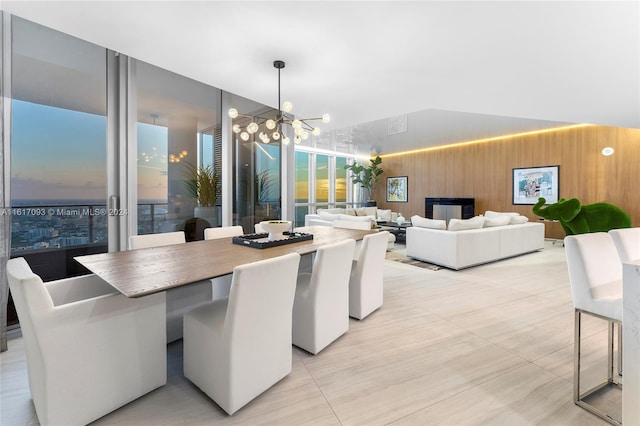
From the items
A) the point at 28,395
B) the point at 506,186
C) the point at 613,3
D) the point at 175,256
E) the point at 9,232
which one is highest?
the point at 613,3

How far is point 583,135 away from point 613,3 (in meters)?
6.36

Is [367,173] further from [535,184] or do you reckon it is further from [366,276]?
[366,276]

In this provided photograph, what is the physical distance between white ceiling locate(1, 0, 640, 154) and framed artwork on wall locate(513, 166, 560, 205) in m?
3.68

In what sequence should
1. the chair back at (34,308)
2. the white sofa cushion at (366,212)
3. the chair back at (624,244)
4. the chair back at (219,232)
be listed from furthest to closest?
the white sofa cushion at (366,212), the chair back at (219,232), the chair back at (624,244), the chair back at (34,308)

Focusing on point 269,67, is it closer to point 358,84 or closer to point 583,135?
point 358,84

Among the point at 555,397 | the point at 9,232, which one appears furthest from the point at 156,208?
the point at 555,397

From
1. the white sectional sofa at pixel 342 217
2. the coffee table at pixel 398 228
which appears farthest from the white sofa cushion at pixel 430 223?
the coffee table at pixel 398 228

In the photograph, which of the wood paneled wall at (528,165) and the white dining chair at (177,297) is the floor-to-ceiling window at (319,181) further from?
the white dining chair at (177,297)

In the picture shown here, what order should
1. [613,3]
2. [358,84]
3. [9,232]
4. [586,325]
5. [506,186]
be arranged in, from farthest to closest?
[506,186], [358,84], [586,325], [9,232], [613,3]

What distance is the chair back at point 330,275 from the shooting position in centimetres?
212

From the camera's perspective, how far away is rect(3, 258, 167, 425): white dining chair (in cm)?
139

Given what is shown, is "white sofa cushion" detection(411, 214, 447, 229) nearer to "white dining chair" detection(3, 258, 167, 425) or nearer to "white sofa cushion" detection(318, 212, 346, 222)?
"white sofa cushion" detection(318, 212, 346, 222)

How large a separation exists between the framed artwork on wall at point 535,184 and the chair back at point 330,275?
722cm

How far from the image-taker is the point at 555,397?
1.76m
